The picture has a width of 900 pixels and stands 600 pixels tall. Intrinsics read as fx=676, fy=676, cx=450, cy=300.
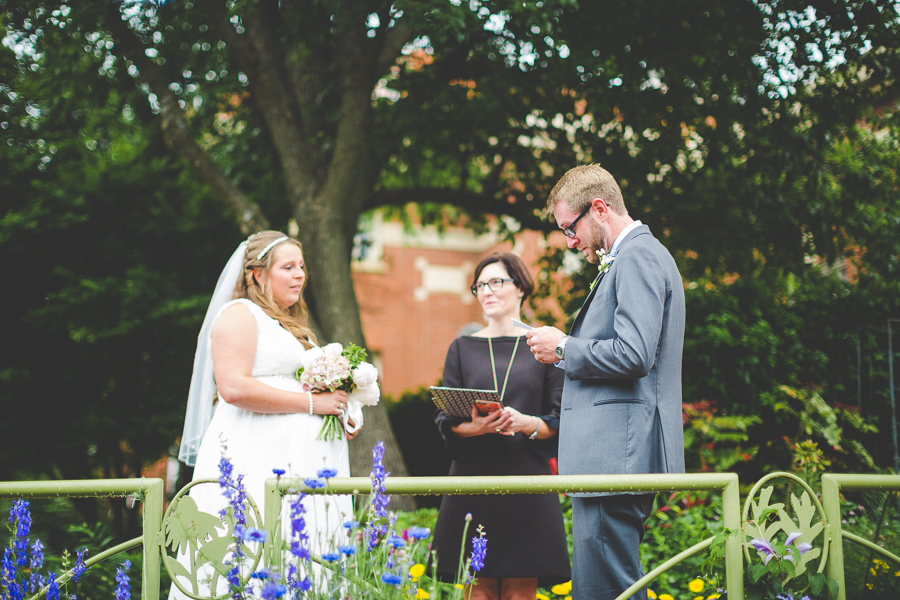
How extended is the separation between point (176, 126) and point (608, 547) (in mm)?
5883

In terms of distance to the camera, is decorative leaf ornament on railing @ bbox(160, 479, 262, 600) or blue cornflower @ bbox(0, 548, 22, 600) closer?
decorative leaf ornament on railing @ bbox(160, 479, 262, 600)

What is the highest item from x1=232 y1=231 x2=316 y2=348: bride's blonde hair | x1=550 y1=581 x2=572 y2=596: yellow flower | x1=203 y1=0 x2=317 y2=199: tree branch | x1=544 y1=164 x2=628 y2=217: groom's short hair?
x1=203 y1=0 x2=317 y2=199: tree branch

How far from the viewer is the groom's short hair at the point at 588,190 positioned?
2.67 metres

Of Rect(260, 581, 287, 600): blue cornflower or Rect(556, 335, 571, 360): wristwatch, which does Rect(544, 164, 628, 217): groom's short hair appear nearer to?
Rect(556, 335, 571, 360): wristwatch

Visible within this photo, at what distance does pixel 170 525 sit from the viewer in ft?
7.50

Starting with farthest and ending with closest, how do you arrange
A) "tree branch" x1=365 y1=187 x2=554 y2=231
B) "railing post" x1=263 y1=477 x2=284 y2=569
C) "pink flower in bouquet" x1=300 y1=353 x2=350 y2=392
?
1. "tree branch" x1=365 y1=187 x2=554 y2=231
2. "pink flower in bouquet" x1=300 y1=353 x2=350 y2=392
3. "railing post" x1=263 y1=477 x2=284 y2=569

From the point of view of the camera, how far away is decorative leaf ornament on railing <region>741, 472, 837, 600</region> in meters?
2.18

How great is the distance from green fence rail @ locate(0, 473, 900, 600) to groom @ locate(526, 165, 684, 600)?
0.65 feet

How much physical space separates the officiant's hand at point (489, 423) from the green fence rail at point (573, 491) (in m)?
1.02

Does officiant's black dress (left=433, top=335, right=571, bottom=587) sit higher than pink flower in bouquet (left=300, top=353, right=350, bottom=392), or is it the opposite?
pink flower in bouquet (left=300, top=353, right=350, bottom=392)

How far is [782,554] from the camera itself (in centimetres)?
218

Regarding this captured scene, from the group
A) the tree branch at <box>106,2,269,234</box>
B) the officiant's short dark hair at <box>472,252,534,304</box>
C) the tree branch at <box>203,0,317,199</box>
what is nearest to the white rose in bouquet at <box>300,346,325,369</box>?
the officiant's short dark hair at <box>472,252,534,304</box>

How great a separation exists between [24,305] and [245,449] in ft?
17.0

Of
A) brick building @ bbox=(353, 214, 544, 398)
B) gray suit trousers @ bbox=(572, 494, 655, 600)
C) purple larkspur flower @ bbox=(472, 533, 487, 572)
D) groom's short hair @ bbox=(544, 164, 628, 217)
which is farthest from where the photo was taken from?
brick building @ bbox=(353, 214, 544, 398)
